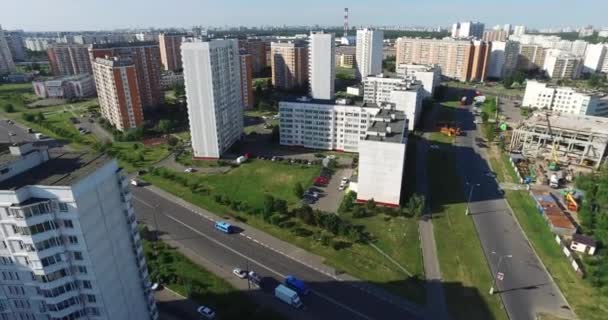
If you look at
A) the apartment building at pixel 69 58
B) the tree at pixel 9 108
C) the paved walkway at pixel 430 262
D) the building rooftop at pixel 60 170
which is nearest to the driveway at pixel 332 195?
the paved walkway at pixel 430 262

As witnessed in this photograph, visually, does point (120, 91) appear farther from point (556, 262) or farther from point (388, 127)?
point (556, 262)

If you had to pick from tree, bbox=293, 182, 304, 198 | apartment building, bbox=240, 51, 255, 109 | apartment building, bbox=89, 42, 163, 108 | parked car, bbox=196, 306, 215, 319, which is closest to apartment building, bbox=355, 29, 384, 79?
apartment building, bbox=240, 51, 255, 109

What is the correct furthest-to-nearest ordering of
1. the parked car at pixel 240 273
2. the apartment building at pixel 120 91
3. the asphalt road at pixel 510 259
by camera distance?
the apartment building at pixel 120 91 → the parked car at pixel 240 273 → the asphalt road at pixel 510 259

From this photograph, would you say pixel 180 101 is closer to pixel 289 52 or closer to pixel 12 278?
pixel 289 52

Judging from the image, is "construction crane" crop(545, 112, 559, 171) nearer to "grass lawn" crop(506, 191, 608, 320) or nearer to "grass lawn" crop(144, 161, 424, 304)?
"grass lawn" crop(506, 191, 608, 320)

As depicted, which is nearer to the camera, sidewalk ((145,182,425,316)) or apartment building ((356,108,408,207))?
sidewalk ((145,182,425,316))

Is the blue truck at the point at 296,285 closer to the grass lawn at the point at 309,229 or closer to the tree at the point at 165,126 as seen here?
the grass lawn at the point at 309,229

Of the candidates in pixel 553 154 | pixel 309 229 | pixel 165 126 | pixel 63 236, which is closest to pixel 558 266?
pixel 309 229
